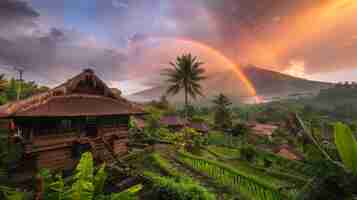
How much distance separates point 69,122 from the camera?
13875mm

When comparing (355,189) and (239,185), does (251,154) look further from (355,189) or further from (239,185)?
(355,189)

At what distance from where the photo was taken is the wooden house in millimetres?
11758

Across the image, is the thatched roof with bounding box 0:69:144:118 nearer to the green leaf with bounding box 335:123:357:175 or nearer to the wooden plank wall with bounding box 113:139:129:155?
the wooden plank wall with bounding box 113:139:129:155

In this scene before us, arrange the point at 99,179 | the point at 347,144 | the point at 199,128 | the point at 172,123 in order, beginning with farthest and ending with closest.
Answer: the point at 199,128, the point at 172,123, the point at 99,179, the point at 347,144

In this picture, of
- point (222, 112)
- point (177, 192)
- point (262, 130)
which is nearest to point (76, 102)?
point (177, 192)

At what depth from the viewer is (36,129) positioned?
12.1m

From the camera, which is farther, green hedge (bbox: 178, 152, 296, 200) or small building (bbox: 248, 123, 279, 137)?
small building (bbox: 248, 123, 279, 137)

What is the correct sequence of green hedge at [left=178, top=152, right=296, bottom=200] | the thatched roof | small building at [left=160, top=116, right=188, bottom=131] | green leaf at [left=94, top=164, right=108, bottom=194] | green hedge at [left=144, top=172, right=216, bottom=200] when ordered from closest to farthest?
green leaf at [left=94, top=164, right=108, bottom=194] < green hedge at [left=144, top=172, right=216, bottom=200] < green hedge at [left=178, top=152, right=296, bottom=200] < the thatched roof < small building at [left=160, top=116, right=188, bottom=131]

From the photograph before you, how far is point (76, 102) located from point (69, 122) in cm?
178

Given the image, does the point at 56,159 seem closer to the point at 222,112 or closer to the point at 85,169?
the point at 85,169

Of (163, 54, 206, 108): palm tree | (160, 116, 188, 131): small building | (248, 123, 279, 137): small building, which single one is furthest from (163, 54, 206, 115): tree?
(248, 123, 279, 137): small building

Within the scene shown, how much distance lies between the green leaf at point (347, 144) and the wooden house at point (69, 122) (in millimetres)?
13665

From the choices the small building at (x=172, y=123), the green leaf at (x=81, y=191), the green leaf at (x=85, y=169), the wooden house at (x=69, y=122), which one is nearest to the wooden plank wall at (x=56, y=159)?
the wooden house at (x=69, y=122)

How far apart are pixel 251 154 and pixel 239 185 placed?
1624cm
